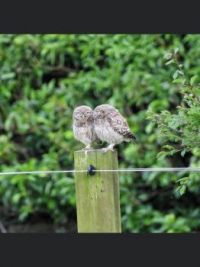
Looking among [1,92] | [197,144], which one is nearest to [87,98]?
[1,92]

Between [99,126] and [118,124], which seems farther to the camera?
[118,124]

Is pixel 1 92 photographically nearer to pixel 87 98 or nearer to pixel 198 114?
pixel 87 98

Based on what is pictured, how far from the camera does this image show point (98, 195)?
18.2 ft

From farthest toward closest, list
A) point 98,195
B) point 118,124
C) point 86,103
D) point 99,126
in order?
point 86,103
point 118,124
point 99,126
point 98,195

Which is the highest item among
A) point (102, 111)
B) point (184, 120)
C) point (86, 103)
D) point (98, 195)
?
point (86, 103)

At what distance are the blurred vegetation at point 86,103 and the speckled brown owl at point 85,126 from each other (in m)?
2.64

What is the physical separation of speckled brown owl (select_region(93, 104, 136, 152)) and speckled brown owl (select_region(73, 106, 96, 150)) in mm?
42

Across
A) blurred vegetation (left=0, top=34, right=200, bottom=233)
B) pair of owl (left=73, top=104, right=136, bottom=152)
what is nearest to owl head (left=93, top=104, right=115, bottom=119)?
pair of owl (left=73, top=104, right=136, bottom=152)

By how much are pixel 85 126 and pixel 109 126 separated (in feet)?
0.53

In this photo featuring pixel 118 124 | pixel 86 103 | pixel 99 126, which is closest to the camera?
pixel 99 126

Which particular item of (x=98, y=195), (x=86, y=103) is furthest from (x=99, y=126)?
(x=86, y=103)

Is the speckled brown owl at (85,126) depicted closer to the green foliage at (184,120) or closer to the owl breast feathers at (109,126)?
the owl breast feathers at (109,126)

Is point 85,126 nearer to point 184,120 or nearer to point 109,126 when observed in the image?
point 109,126

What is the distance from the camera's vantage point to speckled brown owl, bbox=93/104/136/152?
625 centimetres
